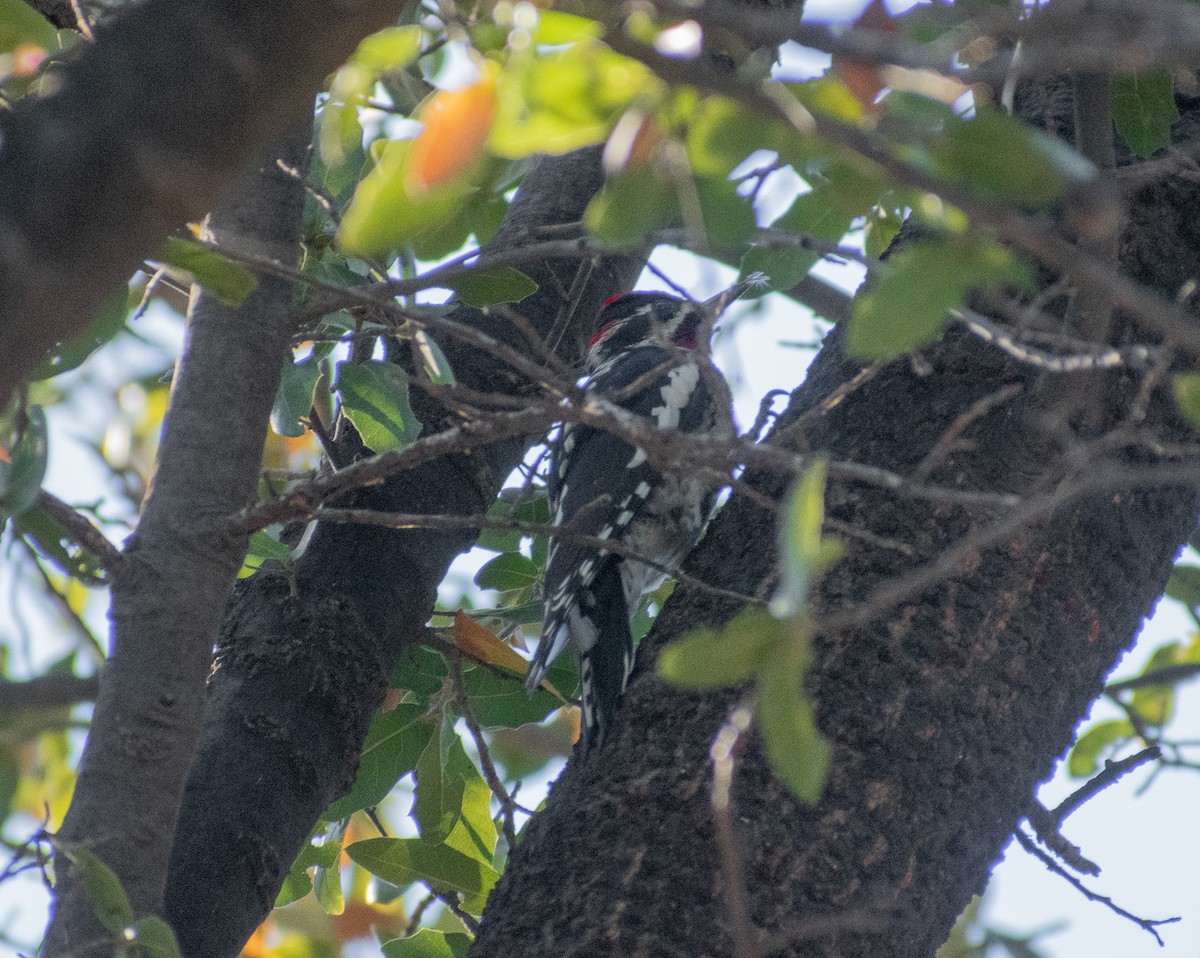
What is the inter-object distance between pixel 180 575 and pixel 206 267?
457 mm

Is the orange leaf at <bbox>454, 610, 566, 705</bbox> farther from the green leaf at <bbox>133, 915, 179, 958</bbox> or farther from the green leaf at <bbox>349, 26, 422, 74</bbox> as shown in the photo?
the green leaf at <bbox>349, 26, 422, 74</bbox>

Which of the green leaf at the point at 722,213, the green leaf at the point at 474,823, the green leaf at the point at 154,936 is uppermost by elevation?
the green leaf at the point at 474,823

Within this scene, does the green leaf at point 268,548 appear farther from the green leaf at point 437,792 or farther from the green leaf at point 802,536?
the green leaf at point 802,536

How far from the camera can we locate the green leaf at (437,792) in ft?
7.67

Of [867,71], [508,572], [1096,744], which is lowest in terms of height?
[867,71]

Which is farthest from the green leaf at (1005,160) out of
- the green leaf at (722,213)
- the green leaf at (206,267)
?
the green leaf at (206,267)

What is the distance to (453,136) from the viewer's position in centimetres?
87

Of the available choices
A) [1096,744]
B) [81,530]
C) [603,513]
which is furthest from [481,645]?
[1096,744]

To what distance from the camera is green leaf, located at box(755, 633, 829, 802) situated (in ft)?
2.80

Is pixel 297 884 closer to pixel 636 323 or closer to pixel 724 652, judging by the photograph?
pixel 724 652

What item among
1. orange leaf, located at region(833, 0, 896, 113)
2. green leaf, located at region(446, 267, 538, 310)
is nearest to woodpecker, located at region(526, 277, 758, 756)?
green leaf, located at region(446, 267, 538, 310)

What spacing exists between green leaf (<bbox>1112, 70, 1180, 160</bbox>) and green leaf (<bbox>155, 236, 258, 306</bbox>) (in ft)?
3.91

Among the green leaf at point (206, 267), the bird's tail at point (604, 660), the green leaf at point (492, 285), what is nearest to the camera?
the green leaf at point (206, 267)

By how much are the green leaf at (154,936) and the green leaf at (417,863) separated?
3.23 feet
